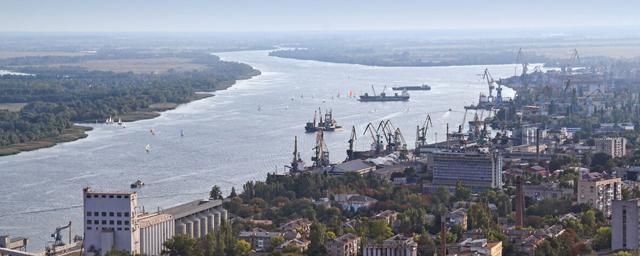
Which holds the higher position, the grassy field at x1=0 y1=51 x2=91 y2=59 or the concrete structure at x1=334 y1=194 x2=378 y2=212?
the concrete structure at x1=334 y1=194 x2=378 y2=212

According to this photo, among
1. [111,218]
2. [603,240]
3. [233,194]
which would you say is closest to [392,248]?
[603,240]

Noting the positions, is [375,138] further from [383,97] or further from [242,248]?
[242,248]

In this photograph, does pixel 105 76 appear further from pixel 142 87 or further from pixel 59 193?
pixel 59 193

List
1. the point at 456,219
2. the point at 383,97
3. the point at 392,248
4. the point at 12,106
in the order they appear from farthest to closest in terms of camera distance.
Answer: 1. the point at 383,97
2. the point at 12,106
3. the point at 456,219
4. the point at 392,248

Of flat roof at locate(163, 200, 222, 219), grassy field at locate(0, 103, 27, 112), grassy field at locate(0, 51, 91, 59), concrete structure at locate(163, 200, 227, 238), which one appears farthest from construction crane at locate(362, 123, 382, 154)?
grassy field at locate(0, 51, 91, 59)

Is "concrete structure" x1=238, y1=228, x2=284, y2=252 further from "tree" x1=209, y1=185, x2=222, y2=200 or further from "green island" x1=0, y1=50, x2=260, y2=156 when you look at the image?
"green island" x1=0, y1=50, x2=260, y2=156
